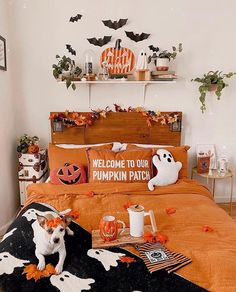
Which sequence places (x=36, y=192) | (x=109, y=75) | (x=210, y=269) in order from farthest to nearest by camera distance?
(x=109, y=75) < (x=36, y=192) < (x=210, y=269)

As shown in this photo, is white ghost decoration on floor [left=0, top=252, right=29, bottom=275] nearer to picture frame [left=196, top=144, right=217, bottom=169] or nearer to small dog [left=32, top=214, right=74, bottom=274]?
small dog [left=32, top=214, right=74, bottom=274]

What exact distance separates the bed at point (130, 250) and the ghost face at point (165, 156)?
0.21 m

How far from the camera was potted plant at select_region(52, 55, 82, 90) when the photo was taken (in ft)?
9.01

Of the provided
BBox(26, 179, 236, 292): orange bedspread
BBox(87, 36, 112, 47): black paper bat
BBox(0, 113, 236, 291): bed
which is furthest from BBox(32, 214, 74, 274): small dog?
BBox(87, 36, 112, 47): black paper bat

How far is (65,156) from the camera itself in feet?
8.64

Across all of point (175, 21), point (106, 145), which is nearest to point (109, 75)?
point (106, 145)

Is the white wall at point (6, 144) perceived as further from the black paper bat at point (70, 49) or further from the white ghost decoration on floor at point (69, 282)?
the white ghost decoration on floor at point (69, 282)

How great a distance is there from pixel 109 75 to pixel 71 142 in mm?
824

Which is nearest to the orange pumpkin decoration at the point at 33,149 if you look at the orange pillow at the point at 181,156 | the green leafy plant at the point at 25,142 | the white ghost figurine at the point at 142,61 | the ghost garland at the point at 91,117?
the green leafy plant at the point at 25,142

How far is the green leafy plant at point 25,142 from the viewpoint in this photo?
284cm

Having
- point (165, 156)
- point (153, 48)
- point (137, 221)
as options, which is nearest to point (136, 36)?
point (153, 48)

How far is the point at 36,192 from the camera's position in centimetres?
229

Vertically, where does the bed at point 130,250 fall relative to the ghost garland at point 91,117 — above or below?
below

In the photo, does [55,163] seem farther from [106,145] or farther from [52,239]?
[52,239]
